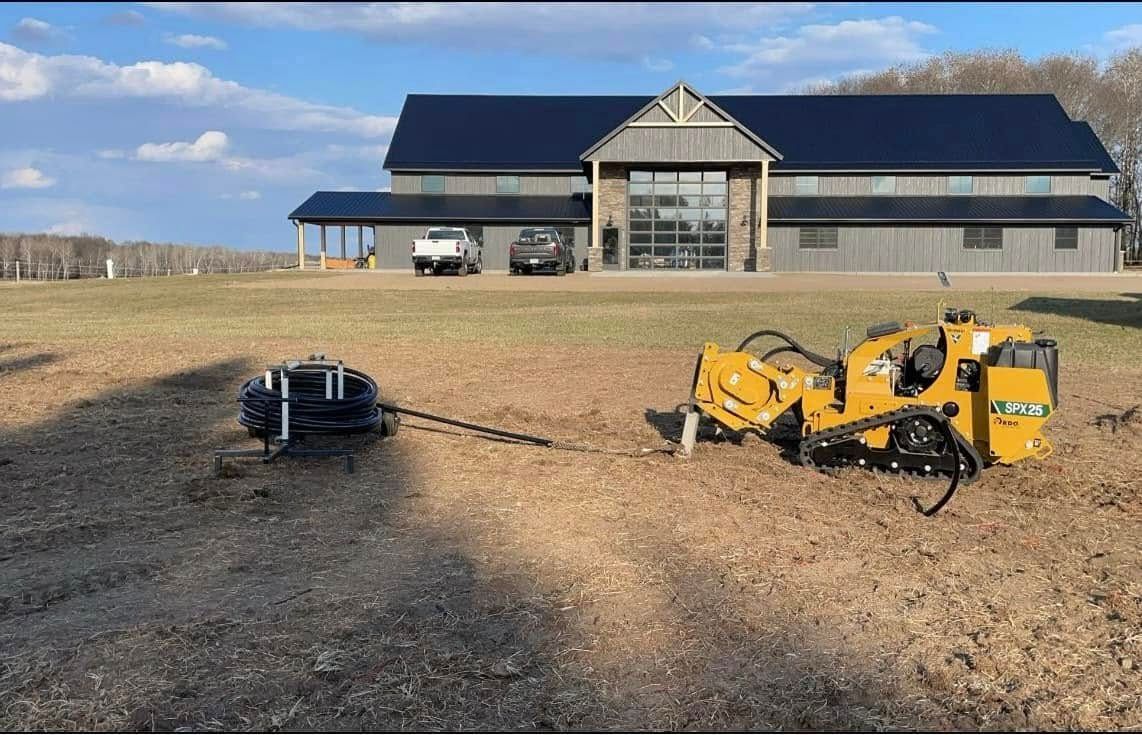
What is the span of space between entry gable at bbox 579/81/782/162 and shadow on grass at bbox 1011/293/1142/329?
1759 centimetres

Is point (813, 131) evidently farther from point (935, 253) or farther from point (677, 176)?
point (677, 176)

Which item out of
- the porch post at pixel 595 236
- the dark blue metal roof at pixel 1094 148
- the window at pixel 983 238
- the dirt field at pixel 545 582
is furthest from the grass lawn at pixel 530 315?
the dark blue metal roof at pixel 1094 148

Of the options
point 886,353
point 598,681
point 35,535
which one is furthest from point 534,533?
point 886,353

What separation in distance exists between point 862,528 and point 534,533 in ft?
6.65

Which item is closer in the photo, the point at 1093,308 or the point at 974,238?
the point at 1093,308

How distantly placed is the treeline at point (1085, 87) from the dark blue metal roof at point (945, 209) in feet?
93.2

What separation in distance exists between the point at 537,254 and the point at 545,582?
3454cm

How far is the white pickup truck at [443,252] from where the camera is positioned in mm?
37719

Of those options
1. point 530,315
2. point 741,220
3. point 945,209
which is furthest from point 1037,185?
point 530,315

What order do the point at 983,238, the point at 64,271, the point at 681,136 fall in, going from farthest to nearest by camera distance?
the point at 64,271
the point at 983,238
the point at 681,136

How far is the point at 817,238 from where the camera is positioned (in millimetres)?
45000

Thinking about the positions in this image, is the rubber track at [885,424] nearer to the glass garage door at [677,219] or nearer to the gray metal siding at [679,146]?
the gray metal siding at [679,146]

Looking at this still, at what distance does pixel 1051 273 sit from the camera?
43.8 m

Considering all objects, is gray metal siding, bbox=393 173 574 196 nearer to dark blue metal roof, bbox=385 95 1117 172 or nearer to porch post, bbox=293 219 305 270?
dark blue metal roof, bbox=385 95 1117 172
